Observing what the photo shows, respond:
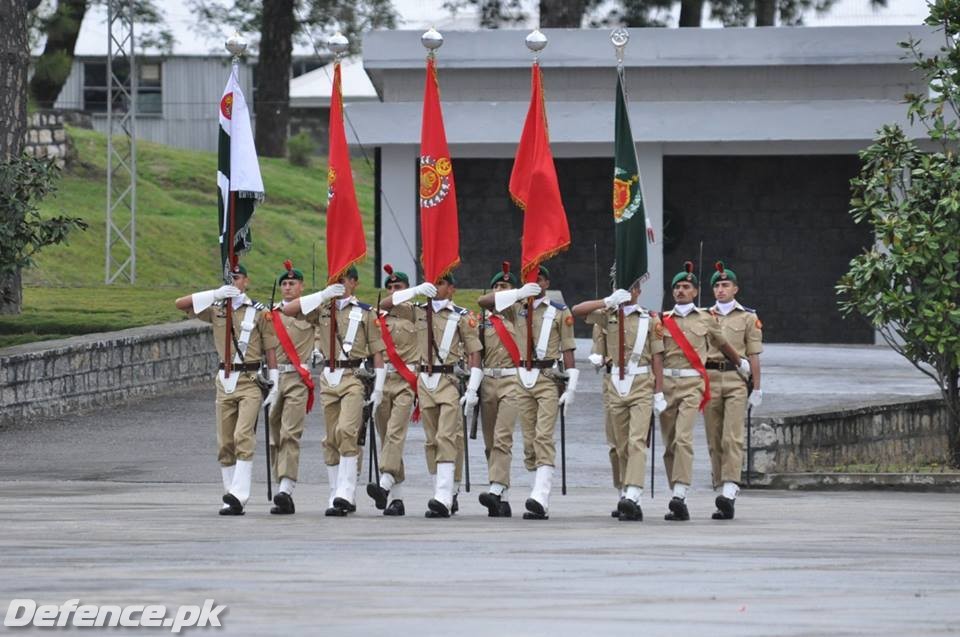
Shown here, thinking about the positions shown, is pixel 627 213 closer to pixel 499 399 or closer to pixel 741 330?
pixel 741 330

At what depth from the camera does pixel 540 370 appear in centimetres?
1418

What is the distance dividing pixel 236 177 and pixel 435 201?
58.7 inches

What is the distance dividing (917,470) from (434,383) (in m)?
5.59

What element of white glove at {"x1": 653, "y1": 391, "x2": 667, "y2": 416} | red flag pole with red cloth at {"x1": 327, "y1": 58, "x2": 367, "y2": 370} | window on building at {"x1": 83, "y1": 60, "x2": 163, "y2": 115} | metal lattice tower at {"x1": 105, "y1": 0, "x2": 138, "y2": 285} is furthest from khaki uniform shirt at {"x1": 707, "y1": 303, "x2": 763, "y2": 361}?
window on building at {"x1": 83, "y1": 60, "x2": 163, "y2": 115}

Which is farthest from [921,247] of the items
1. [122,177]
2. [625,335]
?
[122,177]

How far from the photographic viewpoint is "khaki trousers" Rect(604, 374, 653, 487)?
13797 mm

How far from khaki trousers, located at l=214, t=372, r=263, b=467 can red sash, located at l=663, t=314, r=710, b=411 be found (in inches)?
113

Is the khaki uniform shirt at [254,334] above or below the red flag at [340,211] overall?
below

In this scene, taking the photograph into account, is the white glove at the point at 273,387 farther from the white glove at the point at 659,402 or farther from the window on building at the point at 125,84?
the window on building at the point at 125,84

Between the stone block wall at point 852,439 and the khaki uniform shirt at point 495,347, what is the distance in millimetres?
3327

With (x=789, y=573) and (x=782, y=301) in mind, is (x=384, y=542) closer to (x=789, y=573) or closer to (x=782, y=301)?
(x=789, y=573)

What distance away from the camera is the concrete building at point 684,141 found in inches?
1220

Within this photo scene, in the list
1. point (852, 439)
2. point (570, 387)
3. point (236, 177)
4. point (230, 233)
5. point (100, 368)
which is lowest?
point (852, 439)

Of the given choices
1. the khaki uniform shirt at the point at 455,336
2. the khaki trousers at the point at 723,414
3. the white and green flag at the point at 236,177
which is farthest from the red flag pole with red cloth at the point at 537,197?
the white and green flag at the point at 236,177
